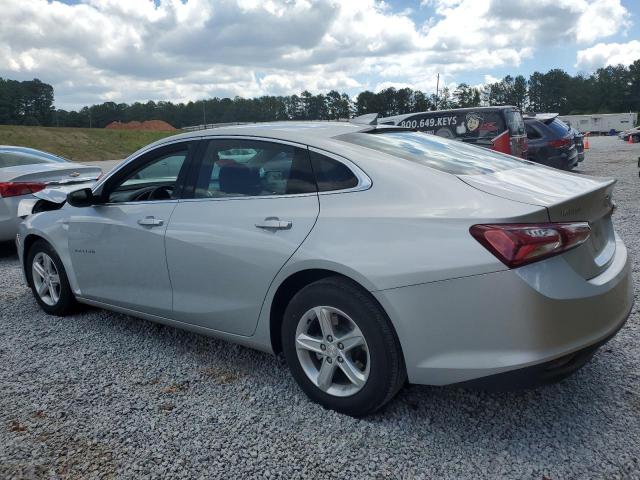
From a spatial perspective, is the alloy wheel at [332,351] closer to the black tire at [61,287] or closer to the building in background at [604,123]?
the black tire at [61,287]

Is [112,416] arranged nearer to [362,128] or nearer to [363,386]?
[363,386]

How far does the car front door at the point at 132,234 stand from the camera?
367cm

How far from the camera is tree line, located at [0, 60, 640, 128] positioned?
1720 inches

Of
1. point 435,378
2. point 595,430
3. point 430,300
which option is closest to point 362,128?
point 430,300

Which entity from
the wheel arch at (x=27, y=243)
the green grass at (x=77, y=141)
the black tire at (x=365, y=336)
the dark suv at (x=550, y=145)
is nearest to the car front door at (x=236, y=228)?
the black tire at (x=365, y=336)

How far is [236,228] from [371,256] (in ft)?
2.93

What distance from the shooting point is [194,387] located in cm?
337

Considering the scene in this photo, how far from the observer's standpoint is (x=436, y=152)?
3.26m

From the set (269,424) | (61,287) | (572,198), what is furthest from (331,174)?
(61,287)

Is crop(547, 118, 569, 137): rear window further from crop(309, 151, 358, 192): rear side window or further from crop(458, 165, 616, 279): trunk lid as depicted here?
crop(309, 151, 358, 192): rear side window

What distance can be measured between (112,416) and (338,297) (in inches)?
54.9

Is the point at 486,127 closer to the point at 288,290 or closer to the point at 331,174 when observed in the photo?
the point at 331,174

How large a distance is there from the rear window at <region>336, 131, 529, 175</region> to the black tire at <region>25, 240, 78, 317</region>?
105 inches

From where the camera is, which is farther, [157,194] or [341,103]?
[341,103]
